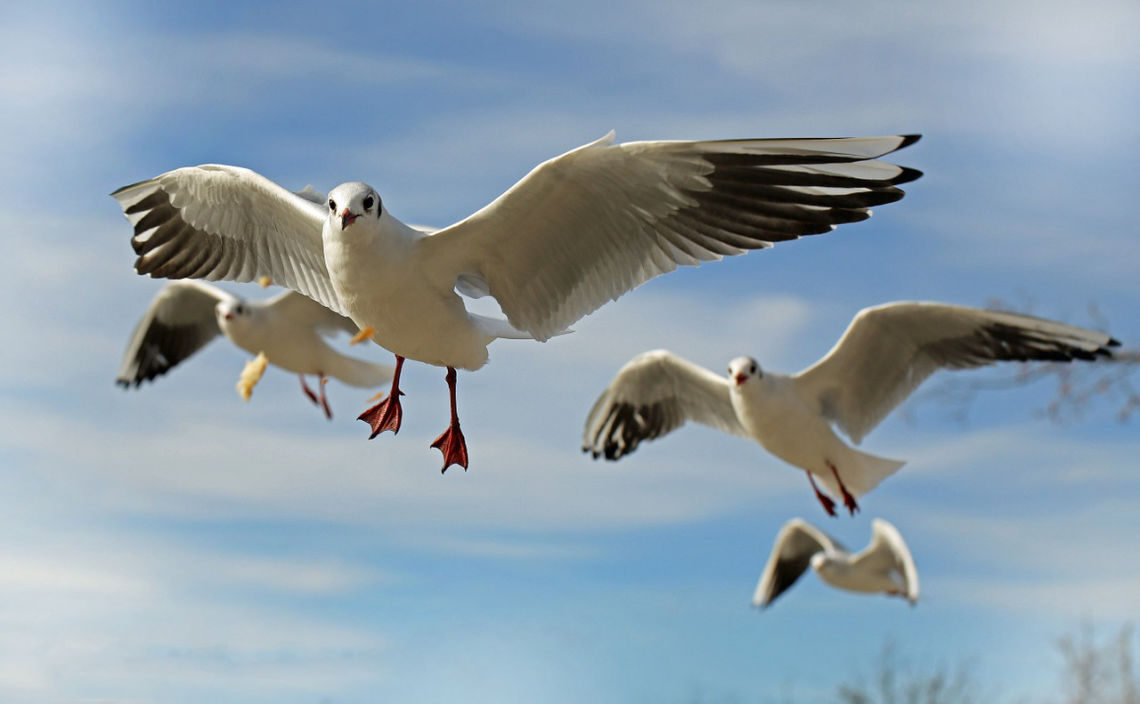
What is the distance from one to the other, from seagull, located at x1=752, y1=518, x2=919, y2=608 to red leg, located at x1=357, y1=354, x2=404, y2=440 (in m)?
6.45

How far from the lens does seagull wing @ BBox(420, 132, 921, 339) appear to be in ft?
11.1

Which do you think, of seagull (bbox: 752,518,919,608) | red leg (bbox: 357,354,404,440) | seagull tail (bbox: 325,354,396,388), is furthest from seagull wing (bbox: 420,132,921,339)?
seagull (bbox: 752,518,919,608)

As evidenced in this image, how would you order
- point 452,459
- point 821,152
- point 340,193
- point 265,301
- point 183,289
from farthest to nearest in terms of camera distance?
point 183,289, point 265,301, point 452,459, point 821,152, point 340,193

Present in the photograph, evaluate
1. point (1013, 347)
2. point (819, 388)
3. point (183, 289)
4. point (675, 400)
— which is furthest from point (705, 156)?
point (183, 289)

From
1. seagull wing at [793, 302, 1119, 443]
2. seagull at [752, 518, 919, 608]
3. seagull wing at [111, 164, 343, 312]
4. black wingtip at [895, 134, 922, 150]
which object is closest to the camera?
black wingtip at [895, 134, 922, 150]

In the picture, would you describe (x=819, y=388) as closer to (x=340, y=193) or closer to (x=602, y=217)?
(x=602, y=217)

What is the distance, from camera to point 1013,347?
630 centimetres

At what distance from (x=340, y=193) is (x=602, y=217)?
0.85 meters

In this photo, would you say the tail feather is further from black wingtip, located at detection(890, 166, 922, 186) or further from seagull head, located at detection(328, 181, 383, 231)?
seagull head, located at detection(328, 181, 383, 231)

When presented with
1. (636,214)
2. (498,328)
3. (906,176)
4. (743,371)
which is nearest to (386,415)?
(498,328)

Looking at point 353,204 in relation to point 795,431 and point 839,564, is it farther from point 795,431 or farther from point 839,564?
point 839,564

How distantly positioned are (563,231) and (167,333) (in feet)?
23.3

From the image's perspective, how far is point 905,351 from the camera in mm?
6945

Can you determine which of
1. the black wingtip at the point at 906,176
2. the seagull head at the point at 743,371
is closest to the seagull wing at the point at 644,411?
the seagull head at the point at 743,371
